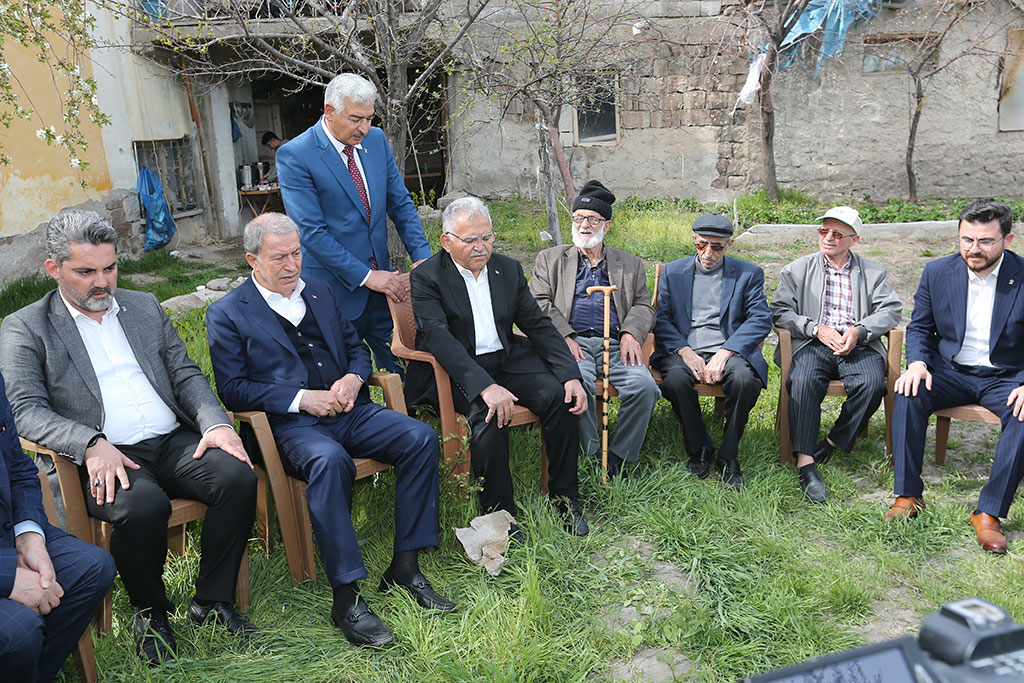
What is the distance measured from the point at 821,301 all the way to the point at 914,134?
795 centimetres

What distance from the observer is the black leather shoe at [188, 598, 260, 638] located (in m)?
3.10

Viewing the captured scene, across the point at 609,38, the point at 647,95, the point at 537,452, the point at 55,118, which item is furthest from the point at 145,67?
the point at 537,452

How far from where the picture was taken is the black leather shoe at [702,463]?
434 centimetres

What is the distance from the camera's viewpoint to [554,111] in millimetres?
8023

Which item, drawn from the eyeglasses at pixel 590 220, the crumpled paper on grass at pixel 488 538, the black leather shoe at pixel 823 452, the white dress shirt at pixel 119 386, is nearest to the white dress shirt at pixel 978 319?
the black leather shoe at pixel 823 452

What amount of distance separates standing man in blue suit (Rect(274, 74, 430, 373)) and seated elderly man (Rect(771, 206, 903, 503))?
2.04 meters

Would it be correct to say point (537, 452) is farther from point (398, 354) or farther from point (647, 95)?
point (647, 95)

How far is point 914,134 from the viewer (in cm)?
1118

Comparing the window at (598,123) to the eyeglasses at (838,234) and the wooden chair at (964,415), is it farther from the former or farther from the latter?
the wooden chair at (964,415)

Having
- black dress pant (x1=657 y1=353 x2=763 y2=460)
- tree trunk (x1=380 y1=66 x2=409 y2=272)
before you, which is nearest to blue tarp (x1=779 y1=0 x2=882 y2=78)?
tree trunk (x1=380 y1=66 x2=409 y2=272)

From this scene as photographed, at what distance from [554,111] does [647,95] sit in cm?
447

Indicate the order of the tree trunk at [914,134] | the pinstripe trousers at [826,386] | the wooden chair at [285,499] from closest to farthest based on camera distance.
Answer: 1. the wooden chair at [285,499]
2. the pinstripe trousers at [826,386]
3. the tree trunk at [914,134]

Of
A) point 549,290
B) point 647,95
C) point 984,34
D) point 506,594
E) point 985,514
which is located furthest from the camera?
point 647,95

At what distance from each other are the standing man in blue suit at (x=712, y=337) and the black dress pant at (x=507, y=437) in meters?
0.71
